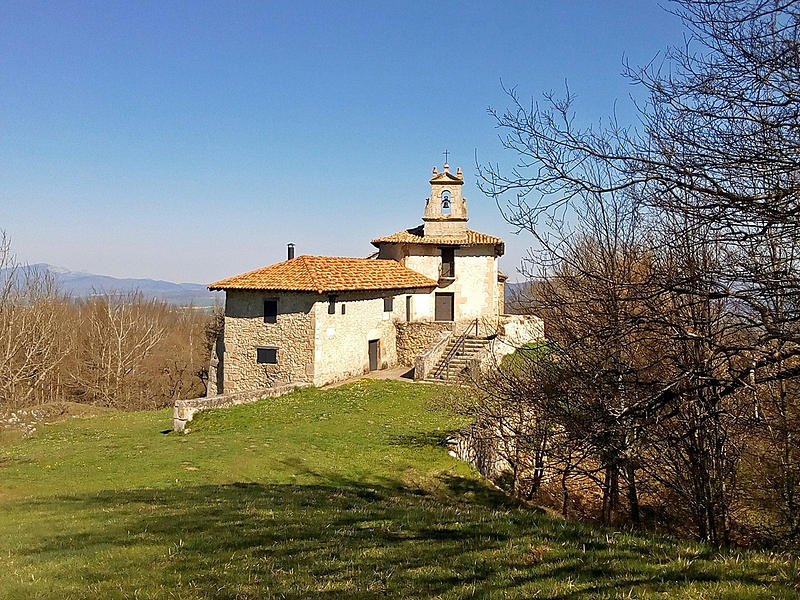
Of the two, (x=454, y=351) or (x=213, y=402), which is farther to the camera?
(x=454, y=351)

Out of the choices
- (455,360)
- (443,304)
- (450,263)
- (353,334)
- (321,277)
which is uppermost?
(450,263)

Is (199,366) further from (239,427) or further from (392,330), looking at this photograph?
(239,427)

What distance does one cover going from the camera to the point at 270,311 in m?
24.2

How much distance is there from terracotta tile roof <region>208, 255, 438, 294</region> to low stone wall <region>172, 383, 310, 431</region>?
4080 mm

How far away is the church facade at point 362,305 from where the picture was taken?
23844mm

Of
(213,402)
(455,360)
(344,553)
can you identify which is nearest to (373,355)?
(455,360)

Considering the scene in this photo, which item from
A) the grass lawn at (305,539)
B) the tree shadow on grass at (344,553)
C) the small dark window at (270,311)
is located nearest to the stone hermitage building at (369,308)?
the small dark window at (270,311)

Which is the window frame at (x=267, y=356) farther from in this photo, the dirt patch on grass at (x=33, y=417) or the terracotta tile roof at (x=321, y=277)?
the dirt patch on grass at (x=33, y=417)

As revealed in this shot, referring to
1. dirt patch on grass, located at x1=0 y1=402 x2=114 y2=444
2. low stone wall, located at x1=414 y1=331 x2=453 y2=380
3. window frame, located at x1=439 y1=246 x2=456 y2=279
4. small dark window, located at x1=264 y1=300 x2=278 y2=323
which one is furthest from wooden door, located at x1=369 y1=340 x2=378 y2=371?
dirt patch on grass, located at x1=0 y1=402 x2=114 y2=444

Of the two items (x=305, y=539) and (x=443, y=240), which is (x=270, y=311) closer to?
(x=443, y=240)

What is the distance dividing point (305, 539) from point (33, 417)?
2595 cm

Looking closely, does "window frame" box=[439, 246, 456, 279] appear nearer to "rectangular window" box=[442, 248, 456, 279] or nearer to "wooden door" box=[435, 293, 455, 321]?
"rectangular window" box=[442, 248, 456, 279]

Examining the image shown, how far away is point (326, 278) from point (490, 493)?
41.0 ft

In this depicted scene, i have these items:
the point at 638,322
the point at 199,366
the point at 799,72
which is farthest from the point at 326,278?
the point at 199,366
